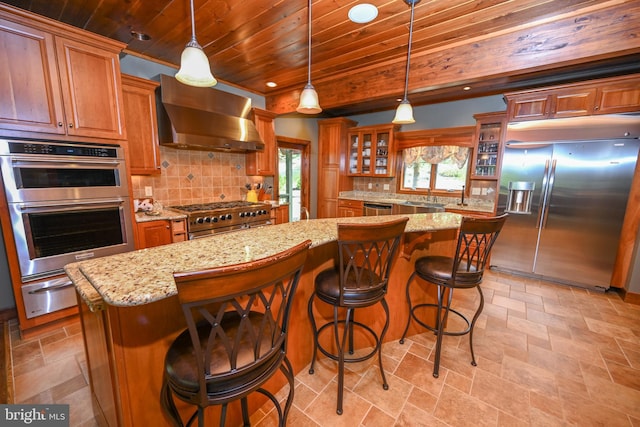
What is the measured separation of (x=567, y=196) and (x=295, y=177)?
4.27m

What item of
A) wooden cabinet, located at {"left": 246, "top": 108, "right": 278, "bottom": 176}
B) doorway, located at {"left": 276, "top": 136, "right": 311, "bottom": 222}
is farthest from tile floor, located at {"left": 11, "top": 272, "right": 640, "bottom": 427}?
doorway, located at {"left": 276, "top": 136, "right": 311, "bottom": 222}

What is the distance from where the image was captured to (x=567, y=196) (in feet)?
10.2

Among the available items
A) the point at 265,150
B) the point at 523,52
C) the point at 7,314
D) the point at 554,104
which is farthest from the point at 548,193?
the point at 7,314

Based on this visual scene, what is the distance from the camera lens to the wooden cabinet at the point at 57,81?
1857mm

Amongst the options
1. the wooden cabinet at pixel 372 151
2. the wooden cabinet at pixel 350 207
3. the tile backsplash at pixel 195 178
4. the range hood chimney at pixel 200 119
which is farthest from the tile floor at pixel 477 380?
the wooden cabinet at pixel 372 151

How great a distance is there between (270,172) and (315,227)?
271cm

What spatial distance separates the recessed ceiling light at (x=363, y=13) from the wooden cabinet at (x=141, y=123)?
2223mm

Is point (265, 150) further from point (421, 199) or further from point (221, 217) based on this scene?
point (421, 199)

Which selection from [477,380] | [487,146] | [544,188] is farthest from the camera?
[487,146]

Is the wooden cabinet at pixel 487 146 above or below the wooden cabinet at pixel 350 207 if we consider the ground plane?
above

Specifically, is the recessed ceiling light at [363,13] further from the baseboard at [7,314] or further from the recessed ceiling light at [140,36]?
the baseboard at [7,314]

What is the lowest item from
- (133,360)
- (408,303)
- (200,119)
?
(408,303)

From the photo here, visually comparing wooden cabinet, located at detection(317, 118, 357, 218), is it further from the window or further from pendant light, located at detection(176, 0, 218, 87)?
pendant light, located at detection(176, 0, 218, 87)

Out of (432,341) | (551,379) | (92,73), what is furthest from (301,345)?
(92,73)
